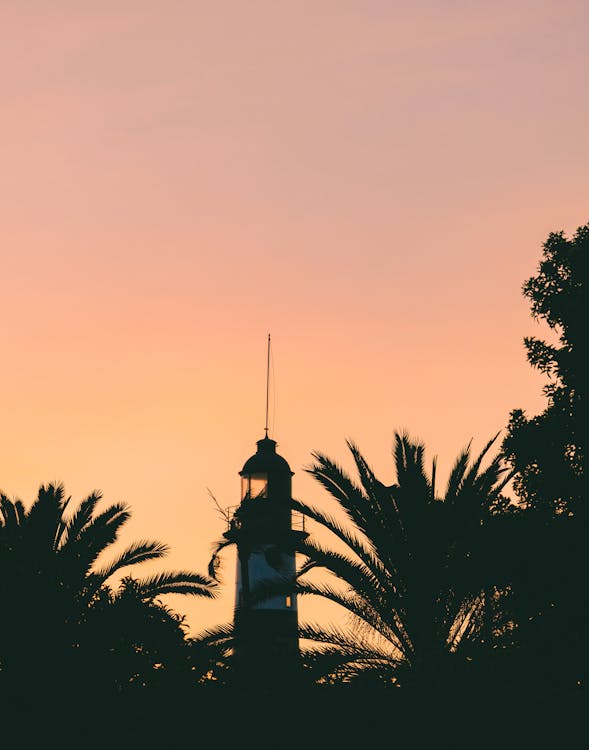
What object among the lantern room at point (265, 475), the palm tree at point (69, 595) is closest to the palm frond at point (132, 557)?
the palm tree at point (69, 595)

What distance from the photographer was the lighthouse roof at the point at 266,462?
3553 centimetres

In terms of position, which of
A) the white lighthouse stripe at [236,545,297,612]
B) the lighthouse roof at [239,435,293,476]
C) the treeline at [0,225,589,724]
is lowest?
the treeline at [0,225,589,724]

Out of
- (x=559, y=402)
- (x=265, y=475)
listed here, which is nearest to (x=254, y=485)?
(x=265, y=475)

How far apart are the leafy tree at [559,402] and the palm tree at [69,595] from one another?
7.28 m

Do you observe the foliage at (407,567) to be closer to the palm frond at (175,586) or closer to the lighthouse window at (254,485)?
the palm frond at (175,586)

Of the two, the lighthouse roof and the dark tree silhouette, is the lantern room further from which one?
the dark tree silhouette

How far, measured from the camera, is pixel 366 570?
16547 mm

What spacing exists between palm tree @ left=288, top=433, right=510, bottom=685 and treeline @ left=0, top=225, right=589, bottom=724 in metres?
0.02

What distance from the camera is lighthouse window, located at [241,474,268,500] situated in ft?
114

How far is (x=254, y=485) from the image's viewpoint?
35.1m

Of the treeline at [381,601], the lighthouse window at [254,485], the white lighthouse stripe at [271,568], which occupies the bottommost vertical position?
the treeline at [381,601]

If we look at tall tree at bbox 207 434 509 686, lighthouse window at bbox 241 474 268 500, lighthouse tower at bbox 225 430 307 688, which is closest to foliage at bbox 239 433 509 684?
tall tree at bbox 207 434 509 686

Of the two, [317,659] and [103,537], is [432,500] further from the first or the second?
[103,537]

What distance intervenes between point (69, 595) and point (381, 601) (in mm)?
5819
